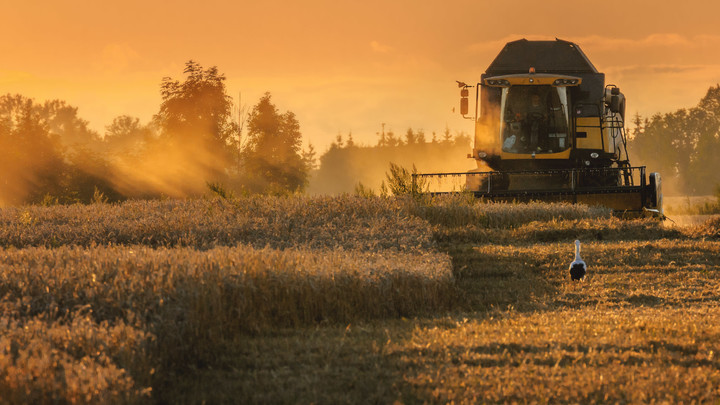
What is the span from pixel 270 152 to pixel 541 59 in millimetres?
43808

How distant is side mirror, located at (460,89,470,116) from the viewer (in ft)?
73.3

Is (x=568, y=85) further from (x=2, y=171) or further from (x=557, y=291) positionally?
(x=2, y=171)

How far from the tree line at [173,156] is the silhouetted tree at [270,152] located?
0.25 ft

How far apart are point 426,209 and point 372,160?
363 ft

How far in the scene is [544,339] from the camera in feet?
24.9

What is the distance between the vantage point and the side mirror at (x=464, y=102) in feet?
73.3

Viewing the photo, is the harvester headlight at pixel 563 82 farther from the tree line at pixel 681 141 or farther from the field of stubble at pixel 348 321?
the tree line at pixel 681 141

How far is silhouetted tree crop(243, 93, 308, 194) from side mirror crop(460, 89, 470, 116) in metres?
39.9

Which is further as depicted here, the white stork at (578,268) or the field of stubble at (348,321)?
the white stork at (578,268)

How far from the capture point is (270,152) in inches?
2579

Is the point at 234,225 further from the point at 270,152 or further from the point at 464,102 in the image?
the point at 270,152

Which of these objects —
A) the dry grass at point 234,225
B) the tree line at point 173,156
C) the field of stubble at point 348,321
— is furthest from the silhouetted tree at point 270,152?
the field of stubble at point 348,321

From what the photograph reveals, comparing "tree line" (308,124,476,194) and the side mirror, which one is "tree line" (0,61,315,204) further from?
"tree line" (308,124,476,194)

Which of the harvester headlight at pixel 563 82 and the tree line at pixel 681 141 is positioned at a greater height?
the tree line at pixel 681 141
